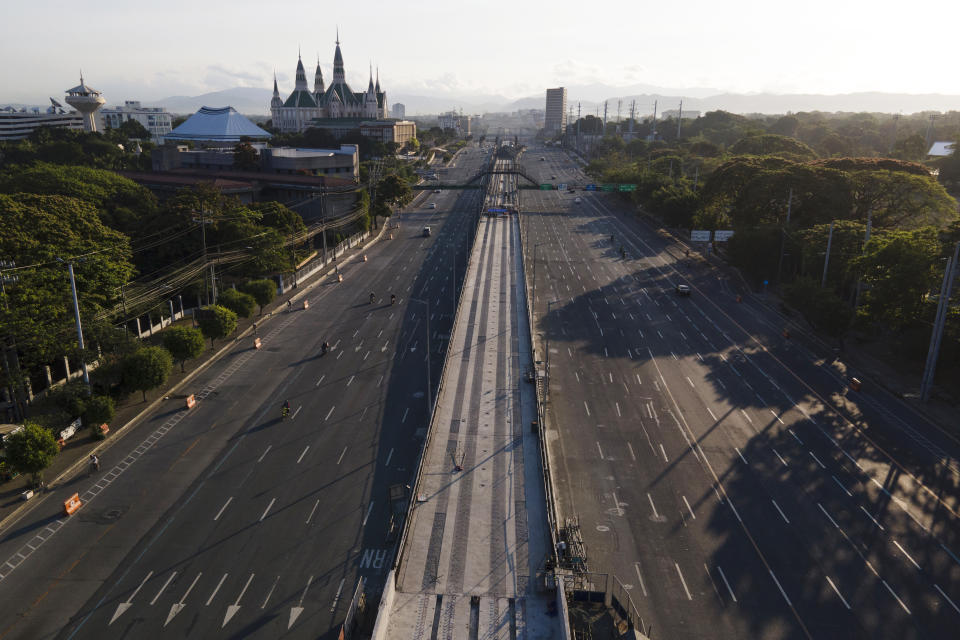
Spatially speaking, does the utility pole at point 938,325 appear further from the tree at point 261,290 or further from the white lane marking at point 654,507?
the tree at point 261,290

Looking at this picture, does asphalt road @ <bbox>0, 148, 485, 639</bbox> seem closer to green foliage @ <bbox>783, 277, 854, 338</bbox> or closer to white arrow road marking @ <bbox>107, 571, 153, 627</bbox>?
white arrow road marking @ <bbox>107, 571, 153, 627</bbox>

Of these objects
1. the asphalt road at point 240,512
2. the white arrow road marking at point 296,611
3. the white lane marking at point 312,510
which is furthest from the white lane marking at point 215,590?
the white lane marking at point 312,510

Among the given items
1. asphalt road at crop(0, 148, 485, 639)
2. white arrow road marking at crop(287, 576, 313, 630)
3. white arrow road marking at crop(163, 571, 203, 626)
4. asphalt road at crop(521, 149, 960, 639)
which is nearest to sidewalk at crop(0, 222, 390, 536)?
asphalt road at crop(0, 148, 485, 639)

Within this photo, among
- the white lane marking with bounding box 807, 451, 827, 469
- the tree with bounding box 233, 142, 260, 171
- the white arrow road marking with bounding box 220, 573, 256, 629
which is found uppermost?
the tree with bounding box 233, 142, 260, 171

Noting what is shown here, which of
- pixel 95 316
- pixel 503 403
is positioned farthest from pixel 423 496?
pixel 95 316

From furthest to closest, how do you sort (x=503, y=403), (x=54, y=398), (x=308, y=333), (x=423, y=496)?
(x=308, y=333)
(x=503, y=403)
(x=54, y=398)
(x=423, y=496)

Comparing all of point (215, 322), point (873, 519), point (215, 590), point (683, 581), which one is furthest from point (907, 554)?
point (215, 322)

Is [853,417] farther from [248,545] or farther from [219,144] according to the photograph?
[219,144]
